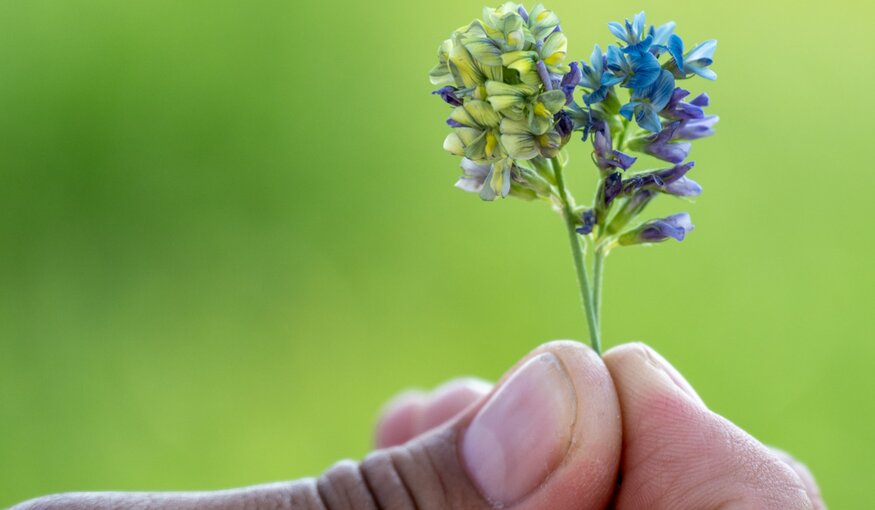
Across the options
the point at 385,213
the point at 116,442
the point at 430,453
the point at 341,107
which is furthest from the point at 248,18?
the point at 430,453

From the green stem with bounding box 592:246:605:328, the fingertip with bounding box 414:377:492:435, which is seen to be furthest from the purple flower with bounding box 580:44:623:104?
the fingertip with bounding box 414:377:492:435

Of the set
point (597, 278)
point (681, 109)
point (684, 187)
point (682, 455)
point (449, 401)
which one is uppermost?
point (681, 109)

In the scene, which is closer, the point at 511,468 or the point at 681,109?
the point at 681,109

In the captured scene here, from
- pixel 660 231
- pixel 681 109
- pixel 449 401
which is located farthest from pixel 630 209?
pixel 449 401

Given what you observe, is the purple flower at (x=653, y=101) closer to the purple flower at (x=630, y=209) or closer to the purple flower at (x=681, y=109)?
the purple flower at (x=681, y=109)

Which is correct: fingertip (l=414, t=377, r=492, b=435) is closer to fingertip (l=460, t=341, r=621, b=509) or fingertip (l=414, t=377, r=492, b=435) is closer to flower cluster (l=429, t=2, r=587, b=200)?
fingertip (l=460, t=341, r=621, b=509)

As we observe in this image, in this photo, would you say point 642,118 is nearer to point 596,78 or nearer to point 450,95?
point 596,78

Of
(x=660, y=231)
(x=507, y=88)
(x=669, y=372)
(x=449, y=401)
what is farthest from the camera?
(x=449, y=401)

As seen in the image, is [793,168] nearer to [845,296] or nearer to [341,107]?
[845,296]
